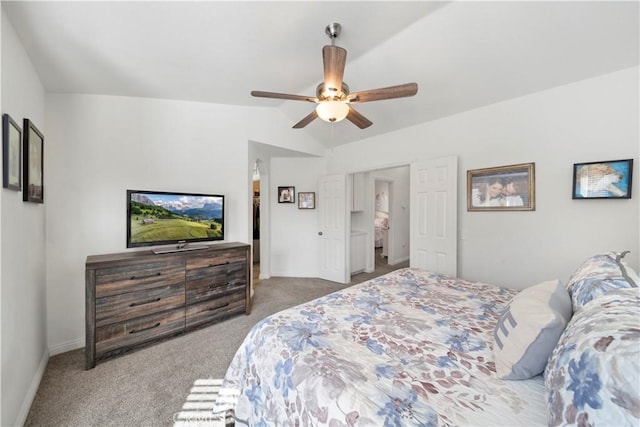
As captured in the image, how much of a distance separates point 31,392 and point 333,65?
3066 millimetres

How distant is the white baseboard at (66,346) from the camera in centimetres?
221

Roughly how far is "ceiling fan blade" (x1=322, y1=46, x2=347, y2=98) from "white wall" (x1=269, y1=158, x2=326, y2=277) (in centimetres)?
287

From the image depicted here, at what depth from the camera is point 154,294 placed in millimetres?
2266

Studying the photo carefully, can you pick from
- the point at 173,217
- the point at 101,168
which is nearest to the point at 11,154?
the point at 101,168

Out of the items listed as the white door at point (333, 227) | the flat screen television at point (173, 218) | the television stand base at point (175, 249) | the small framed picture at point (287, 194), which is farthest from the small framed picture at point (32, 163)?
the white door at point (333, 227)

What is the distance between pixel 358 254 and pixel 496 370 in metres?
4.07

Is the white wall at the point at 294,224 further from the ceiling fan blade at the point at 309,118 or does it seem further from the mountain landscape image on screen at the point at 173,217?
the ceiling fan blade at the point at 309,118

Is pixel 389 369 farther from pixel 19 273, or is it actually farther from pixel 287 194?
pixel 287 194

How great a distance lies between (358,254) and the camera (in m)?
5.02

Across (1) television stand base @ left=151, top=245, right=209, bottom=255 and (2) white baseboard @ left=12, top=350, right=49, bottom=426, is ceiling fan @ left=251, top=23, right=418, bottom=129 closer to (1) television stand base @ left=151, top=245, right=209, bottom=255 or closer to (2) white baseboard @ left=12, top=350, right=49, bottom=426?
(1) television stand base @ left=151, top=245, right=209, bottom=255

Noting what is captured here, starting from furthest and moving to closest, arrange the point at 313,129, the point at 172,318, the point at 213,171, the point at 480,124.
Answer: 1. the point at 313,129
2. the point at 213,171
3. the point at 480,124
4. the point at 172,318

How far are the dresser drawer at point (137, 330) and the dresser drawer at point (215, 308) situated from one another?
0.10 meters

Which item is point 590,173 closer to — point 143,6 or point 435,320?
point 435,320

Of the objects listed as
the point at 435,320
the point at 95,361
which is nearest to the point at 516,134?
the point at 435,320
